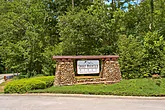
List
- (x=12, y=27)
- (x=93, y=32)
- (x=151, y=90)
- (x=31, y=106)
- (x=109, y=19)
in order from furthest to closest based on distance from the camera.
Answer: (x=12, y=27)
(x=109, y=19)
(x=93, y=32)
(x=151, y=90)
(x=31, y=106)

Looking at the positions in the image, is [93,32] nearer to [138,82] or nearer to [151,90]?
[138,82]

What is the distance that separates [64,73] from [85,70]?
123 cm

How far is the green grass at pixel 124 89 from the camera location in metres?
9.77

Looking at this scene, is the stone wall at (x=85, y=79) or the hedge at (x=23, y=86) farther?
the stone wall at (x=85, y=79)

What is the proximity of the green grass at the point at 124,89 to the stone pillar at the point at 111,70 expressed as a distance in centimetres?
131

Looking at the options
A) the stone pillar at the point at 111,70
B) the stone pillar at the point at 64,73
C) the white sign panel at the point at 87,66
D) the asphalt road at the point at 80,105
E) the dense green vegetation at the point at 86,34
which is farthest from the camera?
the dense green vegetation at the point at 86,34

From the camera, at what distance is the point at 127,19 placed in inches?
743

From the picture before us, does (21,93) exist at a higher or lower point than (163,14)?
lower

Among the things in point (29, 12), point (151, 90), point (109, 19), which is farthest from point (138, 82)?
point (29, 12)

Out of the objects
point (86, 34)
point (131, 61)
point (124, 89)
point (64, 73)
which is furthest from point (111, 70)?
point (86, 34)

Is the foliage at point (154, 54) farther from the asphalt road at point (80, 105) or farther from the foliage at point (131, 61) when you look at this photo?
the asphalt road at point (80, 105)

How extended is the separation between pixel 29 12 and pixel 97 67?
11090 millimetres

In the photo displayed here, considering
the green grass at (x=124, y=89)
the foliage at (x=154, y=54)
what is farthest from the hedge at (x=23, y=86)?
the foliage at (x=154, y=54)

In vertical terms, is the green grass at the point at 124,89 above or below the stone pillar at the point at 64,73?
below
